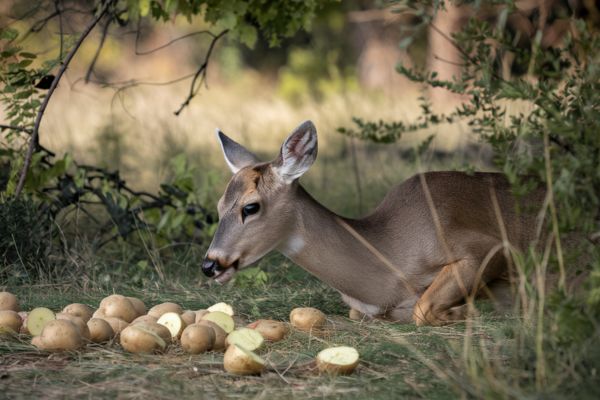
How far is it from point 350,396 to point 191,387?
589 mm

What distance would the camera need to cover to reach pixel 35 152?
6.65 m

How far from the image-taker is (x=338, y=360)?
12.8ft

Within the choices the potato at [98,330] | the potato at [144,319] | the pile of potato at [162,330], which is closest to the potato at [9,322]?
the pile of potato at [162,330]

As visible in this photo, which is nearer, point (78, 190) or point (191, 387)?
point (191, 387)

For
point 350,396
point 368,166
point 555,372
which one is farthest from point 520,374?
point 368,166

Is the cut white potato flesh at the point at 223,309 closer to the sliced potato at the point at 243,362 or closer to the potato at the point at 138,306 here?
the potato at the point at 138,306

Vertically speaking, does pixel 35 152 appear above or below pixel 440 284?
above

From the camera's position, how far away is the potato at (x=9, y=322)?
15.0ft

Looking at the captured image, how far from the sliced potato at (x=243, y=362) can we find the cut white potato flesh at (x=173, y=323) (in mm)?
697

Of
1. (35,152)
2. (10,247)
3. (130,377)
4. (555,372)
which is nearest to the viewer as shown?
(555,372)

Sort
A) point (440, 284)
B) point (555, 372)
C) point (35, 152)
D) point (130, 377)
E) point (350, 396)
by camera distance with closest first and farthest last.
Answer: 1. point (555, 372)
2. point (350, 396)
3. point (130, 377)
4. point (440, 284)
5. point (35, 152)

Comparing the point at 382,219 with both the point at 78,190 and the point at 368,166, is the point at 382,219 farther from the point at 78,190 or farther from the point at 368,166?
the point at 368,166

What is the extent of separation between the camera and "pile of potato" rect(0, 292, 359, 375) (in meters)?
3.93

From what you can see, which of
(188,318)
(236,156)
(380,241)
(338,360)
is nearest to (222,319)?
(188,318)
